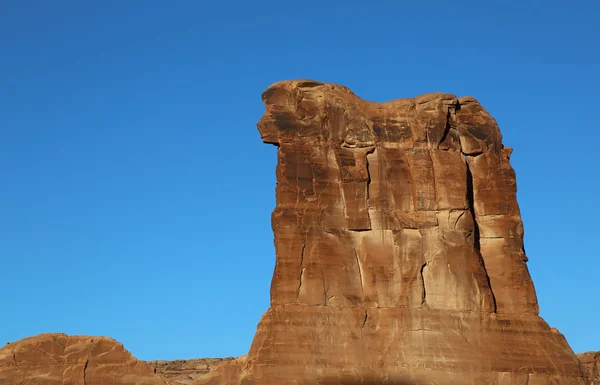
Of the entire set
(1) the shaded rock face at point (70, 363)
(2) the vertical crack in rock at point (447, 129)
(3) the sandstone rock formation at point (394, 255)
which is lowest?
(1) the shaded rock face at point (70, 363)

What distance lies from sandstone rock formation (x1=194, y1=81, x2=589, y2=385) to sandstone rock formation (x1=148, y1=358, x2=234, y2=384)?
24.7 m

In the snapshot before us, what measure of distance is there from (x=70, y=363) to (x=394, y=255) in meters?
13.9

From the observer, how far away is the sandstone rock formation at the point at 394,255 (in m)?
45.7

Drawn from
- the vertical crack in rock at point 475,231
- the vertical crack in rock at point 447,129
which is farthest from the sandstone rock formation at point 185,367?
the vertical crack in rock at point 447,129

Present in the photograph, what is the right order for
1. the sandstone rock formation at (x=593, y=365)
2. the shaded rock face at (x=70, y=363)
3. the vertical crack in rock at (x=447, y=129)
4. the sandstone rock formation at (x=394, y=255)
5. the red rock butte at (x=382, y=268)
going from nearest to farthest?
the shaded rock face at (x=70, y=363) < the red rock butte at (x=382, y=268) < the sandstone rock formation at (x=394, y=255) < the vertical crack in rock at (x=447, y=129) < the sandstone rock formation at (x=593, y=365)

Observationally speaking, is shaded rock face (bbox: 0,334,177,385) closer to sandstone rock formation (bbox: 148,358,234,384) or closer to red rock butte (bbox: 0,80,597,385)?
red rock butte (bbox: 0,80,597,385)

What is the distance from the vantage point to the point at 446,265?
47.9 metres

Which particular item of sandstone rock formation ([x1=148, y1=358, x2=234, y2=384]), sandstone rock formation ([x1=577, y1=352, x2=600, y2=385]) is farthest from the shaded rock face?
sandstone rock formation ([x1=577, y1=352, x2=600, y2=385])

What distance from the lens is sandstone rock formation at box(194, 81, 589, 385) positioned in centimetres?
4572

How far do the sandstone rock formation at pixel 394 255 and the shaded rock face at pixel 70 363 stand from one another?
3.39 meters

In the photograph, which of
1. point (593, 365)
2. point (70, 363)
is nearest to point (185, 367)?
point (593, 365)

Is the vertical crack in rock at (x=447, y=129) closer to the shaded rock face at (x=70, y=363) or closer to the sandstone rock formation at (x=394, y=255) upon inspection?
the sandstone rock formation at (x=394, y=255)

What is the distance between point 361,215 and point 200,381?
9.63 m

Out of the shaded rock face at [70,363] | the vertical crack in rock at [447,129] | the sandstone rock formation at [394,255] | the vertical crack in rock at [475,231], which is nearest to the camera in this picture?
the shaded rock face at [70,363]
